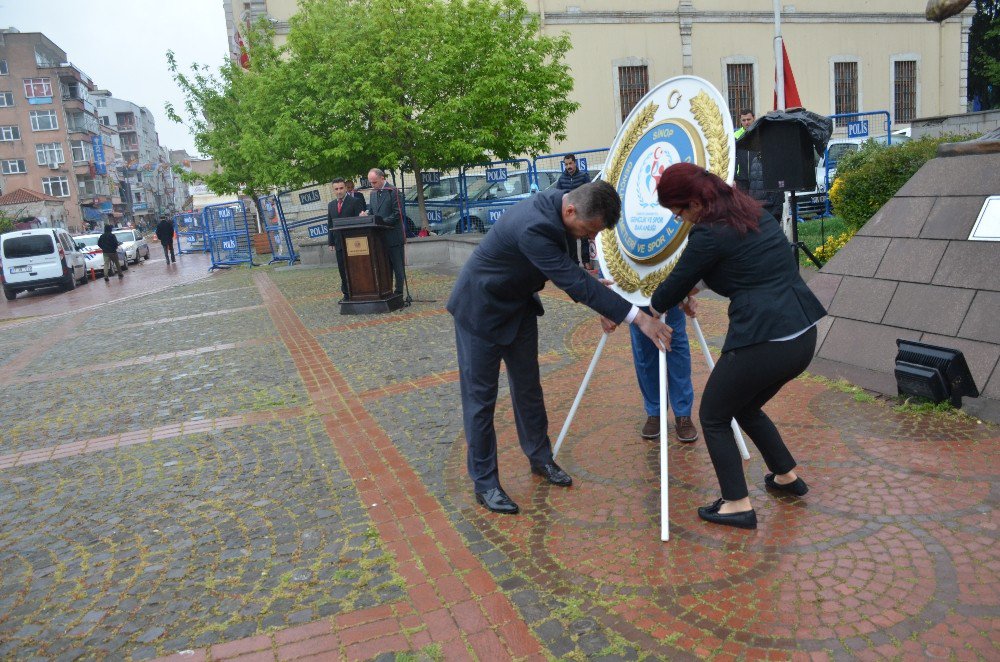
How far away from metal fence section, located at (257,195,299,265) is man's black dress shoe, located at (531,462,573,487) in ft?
65.7

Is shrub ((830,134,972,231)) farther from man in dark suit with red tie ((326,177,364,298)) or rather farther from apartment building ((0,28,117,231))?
apartment building ((0,28,117,231))

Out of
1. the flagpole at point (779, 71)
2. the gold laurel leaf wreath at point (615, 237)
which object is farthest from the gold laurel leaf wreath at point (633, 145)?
the flagpole at point (779, 71)

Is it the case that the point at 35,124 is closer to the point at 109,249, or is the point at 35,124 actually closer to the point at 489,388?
the point at 109,249

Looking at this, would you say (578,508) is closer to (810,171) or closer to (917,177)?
(917,177)

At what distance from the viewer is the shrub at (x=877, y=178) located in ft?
29.6

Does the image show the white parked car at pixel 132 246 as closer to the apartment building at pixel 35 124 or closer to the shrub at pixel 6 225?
the shrub at pixel 6 225

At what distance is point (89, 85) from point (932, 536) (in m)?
91.2

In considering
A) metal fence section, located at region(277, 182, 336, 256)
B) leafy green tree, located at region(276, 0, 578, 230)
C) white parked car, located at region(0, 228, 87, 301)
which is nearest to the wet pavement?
white parked car, located at region(0, 228, 87, 301)

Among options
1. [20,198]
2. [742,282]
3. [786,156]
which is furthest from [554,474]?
[20,198]

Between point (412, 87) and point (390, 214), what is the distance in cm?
698

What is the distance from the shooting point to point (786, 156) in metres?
9.39

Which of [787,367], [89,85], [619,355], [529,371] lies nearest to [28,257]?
[619,355]

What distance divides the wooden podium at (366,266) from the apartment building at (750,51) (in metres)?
17.4

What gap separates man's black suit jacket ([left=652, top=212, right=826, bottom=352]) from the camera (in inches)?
129
